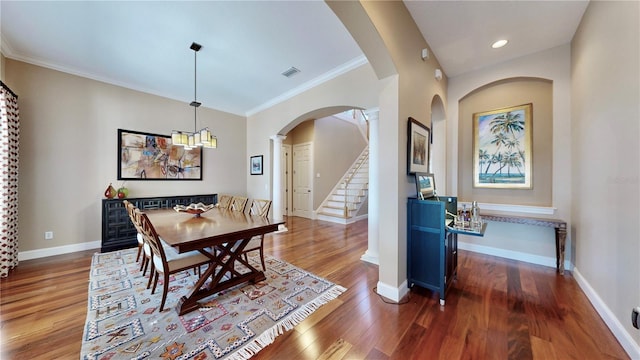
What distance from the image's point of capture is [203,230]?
212 cm

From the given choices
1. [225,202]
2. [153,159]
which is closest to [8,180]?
[153,159]

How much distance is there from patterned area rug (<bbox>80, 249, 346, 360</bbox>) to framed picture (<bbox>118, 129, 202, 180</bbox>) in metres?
2.10

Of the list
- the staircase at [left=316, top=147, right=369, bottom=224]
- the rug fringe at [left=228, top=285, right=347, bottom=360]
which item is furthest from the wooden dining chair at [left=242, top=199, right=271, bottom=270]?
the staircase at [left=316, top=147, right=369, bottom=224]

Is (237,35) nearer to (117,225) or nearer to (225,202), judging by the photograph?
(225,202)

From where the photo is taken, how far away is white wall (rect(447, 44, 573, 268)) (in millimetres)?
2793

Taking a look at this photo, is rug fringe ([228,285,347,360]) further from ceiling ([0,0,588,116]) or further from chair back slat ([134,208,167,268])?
ceiling ([0,0,588,116])

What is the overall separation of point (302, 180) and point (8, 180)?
5259mm

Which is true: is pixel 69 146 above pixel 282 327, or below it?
above

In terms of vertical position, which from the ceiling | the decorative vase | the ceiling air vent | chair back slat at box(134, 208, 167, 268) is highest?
the ceiling air vent

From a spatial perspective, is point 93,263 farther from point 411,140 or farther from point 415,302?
point 411,140

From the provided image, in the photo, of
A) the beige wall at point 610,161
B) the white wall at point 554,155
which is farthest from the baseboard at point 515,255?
the beige wall at point 610,161

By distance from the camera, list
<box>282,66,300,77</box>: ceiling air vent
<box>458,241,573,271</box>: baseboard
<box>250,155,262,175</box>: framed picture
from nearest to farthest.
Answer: <box>458,241,573,271</box>: baseboard, <box>282,66,300,77</box>: ceiling air vent, <box>250,155,262,175</box>: framed picture

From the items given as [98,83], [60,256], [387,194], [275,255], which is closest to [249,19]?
[387,194]

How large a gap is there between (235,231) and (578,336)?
289cm
